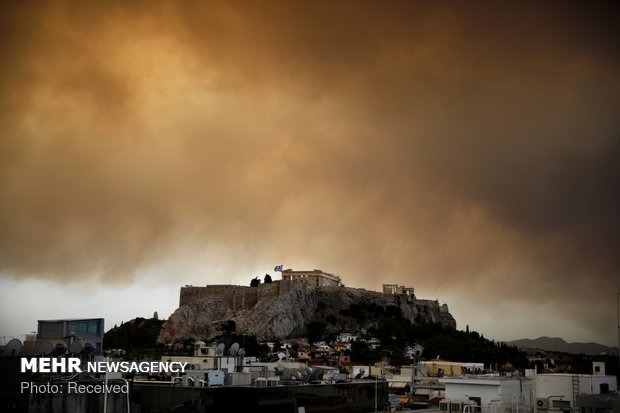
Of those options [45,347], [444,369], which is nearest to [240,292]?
[444,369]

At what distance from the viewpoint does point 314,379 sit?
2368 inches

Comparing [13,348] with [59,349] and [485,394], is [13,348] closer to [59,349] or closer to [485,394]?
[59,349]

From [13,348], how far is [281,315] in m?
110

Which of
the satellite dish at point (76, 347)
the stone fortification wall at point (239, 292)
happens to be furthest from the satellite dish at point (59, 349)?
the stone fortification wall at point (239, 292)

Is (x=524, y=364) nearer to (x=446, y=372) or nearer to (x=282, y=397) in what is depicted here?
(x=446, y=372)

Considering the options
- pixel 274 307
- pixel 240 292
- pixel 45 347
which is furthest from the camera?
pixel 240 292

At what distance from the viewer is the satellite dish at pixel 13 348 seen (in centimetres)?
4423

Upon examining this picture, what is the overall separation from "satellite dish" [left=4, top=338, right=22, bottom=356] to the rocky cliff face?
105 meters

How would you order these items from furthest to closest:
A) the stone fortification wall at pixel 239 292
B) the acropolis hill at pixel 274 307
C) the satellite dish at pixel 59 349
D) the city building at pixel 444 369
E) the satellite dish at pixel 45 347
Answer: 1. the stone fortification wall at pixel 239 292
2. the acropolis hill at pixel 274 307
3. the city building at pixel 444 369
4. the satellite dish at pixel 59 349
5. the satellite dish at pixel 45 347

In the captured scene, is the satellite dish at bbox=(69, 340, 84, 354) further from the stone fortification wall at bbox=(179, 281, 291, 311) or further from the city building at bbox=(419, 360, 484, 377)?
the stone fortification wall at bbox=(179, 281, 291, 311)

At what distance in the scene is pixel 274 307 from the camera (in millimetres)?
154375

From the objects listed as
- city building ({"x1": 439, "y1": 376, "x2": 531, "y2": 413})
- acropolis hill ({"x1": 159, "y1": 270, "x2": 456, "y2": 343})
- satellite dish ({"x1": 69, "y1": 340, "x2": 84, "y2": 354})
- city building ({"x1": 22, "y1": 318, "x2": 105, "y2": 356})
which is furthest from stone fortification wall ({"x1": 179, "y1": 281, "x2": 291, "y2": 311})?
city building ({"x1": 439, "y1": 376, "x2": 531, "y2": 413})

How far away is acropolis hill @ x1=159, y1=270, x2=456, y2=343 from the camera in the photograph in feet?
504

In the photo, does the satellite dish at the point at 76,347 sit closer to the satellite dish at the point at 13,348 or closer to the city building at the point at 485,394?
the satellite dish at the point at 13,348
